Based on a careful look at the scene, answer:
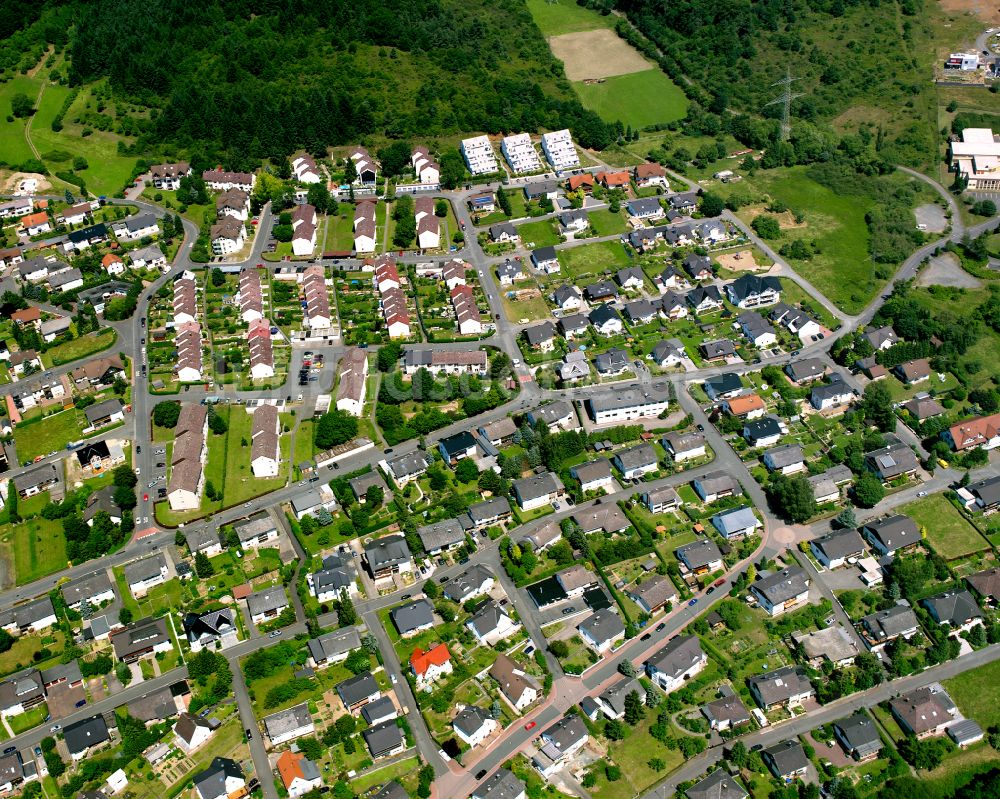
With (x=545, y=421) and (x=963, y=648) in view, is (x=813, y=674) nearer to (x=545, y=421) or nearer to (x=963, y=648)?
(x=963, y=648)

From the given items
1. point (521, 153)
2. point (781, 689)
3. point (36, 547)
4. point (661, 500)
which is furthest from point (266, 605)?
point (521, 153)

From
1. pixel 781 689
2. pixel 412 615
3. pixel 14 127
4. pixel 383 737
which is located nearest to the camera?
pixel 383 737

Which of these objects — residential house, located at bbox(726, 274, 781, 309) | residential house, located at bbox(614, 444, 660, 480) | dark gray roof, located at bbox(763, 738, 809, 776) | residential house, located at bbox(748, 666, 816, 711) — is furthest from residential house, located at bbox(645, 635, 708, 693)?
residential house, located at bbox(726, 274, 781, 309)

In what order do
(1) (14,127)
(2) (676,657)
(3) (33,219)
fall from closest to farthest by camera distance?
(2) (676,657)
(3) (33,219)
(1) (14,127)

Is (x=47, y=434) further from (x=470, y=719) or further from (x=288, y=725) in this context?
(x=470, y=719)

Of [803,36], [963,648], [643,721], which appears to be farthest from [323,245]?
[803,36]

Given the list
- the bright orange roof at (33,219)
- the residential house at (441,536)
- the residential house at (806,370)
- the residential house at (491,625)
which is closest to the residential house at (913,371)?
the residential house at (806,370)
